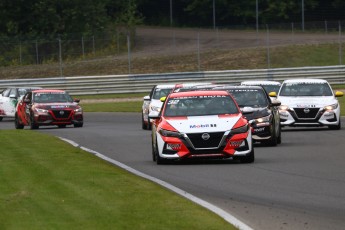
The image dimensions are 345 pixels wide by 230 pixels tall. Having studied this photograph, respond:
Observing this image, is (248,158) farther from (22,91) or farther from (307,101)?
(22,91)

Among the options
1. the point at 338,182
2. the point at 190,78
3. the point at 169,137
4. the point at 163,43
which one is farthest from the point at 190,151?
the point at 163,43

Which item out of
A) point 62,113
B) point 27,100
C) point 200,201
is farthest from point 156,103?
point 200,201

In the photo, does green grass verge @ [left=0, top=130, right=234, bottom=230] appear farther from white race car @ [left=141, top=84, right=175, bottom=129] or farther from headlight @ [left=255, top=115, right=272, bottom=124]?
white race car @ [left=141, top=84, right=175, bottom=129]

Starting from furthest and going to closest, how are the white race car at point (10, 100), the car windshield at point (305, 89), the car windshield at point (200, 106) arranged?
the white race car at point (10, 100) < the car windshield at point (305, 89) < the car windshield at point (200, 106)

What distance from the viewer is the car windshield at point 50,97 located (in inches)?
1558

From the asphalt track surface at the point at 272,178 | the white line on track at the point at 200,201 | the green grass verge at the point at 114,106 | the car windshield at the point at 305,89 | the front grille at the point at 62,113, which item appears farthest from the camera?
the green grass verge at the point at 114,106

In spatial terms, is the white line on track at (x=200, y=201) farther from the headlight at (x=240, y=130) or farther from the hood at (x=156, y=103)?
the hood at (x=156, y=103)

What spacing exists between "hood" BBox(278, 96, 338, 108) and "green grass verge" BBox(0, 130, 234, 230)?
39.2ft

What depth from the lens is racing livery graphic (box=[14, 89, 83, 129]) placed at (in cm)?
3872

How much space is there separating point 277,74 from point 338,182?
4091 cm

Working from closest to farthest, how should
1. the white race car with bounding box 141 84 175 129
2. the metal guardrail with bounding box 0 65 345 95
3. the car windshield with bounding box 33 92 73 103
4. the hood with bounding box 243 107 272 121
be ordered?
the hood with bounding box 243 107 272 121 < the white race car with bounding box 141 84 175 129 < the car windshield with bounding box 33 92 73 103 < the metal guardrail with bounding box 0 65 345 95

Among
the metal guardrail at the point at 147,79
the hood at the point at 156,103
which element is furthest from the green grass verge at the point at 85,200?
the metal guardrail at the point at 147,79

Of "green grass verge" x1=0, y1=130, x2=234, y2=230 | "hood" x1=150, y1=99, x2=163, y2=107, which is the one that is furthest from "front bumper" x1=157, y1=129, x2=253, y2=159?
"hood" x1=150, y1=99, x2=163, y2=107

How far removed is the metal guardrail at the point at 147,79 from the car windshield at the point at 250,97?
29829 mm
